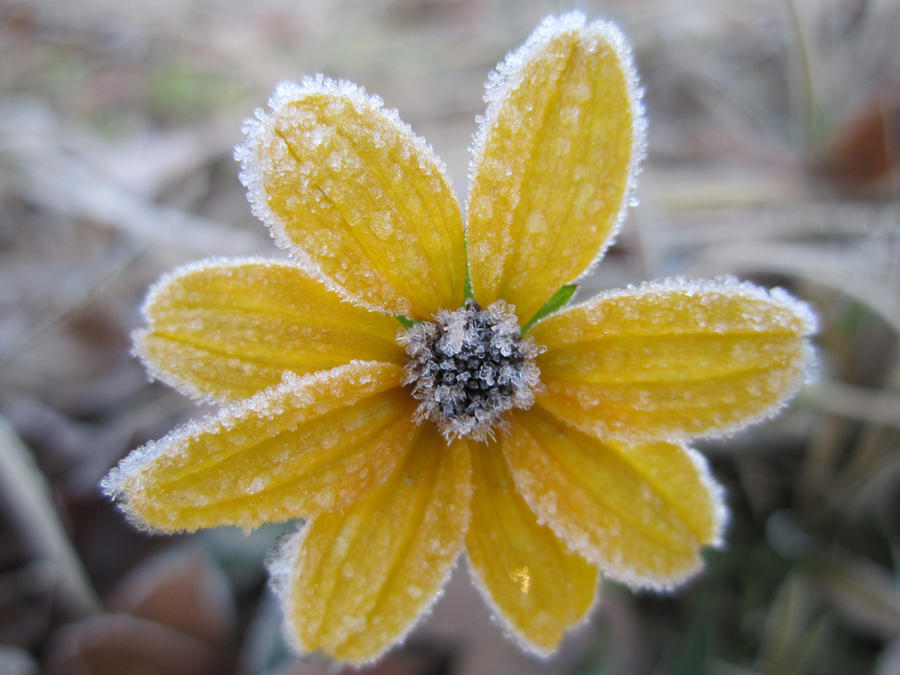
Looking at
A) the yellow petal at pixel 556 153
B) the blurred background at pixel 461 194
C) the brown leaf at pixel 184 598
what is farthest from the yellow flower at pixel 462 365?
the brown leaf at pixel 184 598

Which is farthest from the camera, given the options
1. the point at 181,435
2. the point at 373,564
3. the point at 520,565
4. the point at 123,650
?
the point at 123,650

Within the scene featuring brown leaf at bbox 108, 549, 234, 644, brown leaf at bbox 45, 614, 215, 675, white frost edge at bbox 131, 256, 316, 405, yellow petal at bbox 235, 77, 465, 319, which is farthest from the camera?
brown leaf at bbox 108, 549, 234, 644

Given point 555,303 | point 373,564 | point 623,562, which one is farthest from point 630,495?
point 373,564

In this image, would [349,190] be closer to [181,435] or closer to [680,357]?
[181,435]

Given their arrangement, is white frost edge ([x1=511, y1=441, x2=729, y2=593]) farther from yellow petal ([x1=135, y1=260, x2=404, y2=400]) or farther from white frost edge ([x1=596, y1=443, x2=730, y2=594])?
yellow petal ([x1=135, y1=260, x2=404, y2=400])

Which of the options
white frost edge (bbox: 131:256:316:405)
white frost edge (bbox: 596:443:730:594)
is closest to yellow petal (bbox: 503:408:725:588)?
white frost edge (bbox: 596:443:730:594)

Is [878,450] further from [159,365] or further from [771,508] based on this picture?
[159,365]
